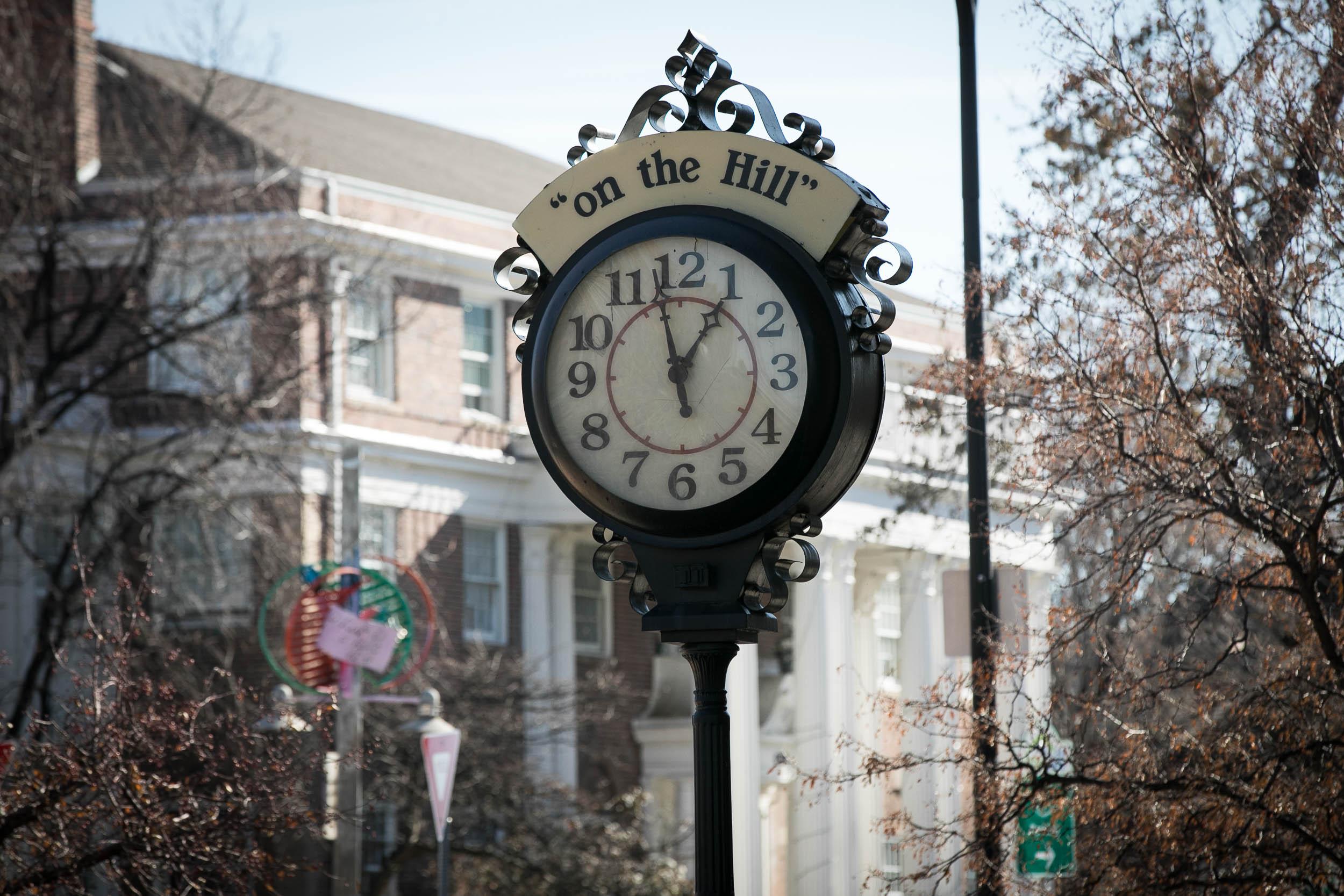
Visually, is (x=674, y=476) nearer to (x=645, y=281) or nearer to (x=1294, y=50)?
(x=645, y=281)

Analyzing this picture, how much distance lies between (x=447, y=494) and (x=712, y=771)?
23.8 m

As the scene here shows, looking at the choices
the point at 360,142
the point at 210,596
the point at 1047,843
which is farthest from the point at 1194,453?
the point at 360,142

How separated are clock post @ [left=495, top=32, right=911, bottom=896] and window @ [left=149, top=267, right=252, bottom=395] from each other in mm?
16330

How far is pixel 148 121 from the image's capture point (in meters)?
25.2

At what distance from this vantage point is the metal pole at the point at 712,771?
4496mm

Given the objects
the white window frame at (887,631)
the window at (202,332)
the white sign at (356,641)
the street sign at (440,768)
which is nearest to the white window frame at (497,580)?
the window at (202,332)

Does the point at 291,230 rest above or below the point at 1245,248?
above

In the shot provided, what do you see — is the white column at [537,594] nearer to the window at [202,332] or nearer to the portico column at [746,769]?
the portico column at [746,769]

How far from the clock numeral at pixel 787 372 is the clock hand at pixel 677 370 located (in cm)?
23

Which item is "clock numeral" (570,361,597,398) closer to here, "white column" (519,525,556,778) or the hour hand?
Result: the hour hand

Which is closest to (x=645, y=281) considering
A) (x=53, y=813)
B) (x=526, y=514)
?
(x=53, y=813)

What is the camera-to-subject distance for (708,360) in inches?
182

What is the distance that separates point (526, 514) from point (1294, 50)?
793 inches

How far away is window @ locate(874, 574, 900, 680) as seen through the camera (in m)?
33.5
